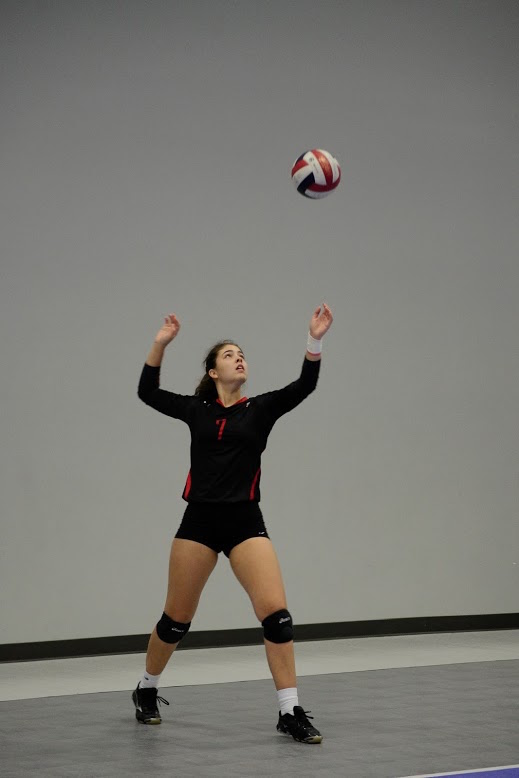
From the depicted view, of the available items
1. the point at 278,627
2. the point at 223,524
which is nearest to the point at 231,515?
the point at 223,524

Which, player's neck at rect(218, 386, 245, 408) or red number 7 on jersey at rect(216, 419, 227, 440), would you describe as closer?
red number 7 on jersey at rect(216, 419, 227, 440)

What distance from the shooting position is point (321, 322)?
16.2 ft

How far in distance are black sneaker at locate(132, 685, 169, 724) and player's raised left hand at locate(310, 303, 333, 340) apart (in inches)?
68.1

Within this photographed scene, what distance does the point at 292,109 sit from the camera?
7891 millimetres

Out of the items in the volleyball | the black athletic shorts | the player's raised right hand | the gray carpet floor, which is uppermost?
the volleyball

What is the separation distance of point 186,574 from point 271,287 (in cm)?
313

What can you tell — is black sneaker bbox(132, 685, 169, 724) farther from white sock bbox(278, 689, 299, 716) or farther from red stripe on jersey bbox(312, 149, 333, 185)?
red stripe on jersey bbox(312, 149, 333, 185)

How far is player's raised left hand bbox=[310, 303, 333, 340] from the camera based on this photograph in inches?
193

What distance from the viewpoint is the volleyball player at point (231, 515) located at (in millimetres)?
4863

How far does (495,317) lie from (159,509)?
2.83 meters

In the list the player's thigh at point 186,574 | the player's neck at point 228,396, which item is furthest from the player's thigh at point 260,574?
the player's neck at point 228,396

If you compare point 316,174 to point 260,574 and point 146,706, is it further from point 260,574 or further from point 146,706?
point 146,706

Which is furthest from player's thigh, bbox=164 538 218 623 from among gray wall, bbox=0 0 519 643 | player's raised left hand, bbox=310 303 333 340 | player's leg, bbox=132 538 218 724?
gray wall, bbox=0 0 519 643

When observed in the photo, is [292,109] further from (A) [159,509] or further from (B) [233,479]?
(B) [233,479]
